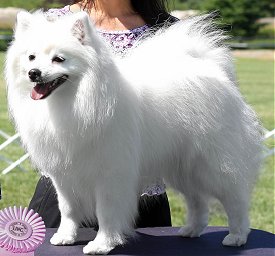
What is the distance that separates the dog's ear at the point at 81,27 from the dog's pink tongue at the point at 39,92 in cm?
19

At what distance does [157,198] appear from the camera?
10.1 feet

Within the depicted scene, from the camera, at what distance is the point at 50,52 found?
2080 mm

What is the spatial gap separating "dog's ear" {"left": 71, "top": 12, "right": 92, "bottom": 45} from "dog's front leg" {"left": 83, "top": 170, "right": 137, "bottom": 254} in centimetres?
49

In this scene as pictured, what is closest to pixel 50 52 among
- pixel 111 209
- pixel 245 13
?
pixel 111 209

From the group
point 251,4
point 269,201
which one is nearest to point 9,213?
point 269,201

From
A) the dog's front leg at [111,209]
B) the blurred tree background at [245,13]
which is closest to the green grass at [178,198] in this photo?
the dog's front leg at [111,209]

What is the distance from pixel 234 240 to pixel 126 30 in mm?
1055

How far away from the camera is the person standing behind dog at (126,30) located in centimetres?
292

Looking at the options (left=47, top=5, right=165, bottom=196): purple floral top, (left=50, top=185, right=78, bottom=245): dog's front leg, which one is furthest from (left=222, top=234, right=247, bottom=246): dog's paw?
(left=50, top=185, right=78, bottom=245): dog's front leg

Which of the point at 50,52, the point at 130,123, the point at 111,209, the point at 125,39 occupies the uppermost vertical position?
the point at 50,52

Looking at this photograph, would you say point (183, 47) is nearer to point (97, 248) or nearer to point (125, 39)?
point (125, 39)

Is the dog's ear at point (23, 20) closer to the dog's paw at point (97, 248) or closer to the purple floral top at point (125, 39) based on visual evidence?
the purple floral top at point (125, 39)

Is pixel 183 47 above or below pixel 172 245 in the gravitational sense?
above

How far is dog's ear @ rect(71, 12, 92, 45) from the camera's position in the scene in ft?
6.93
